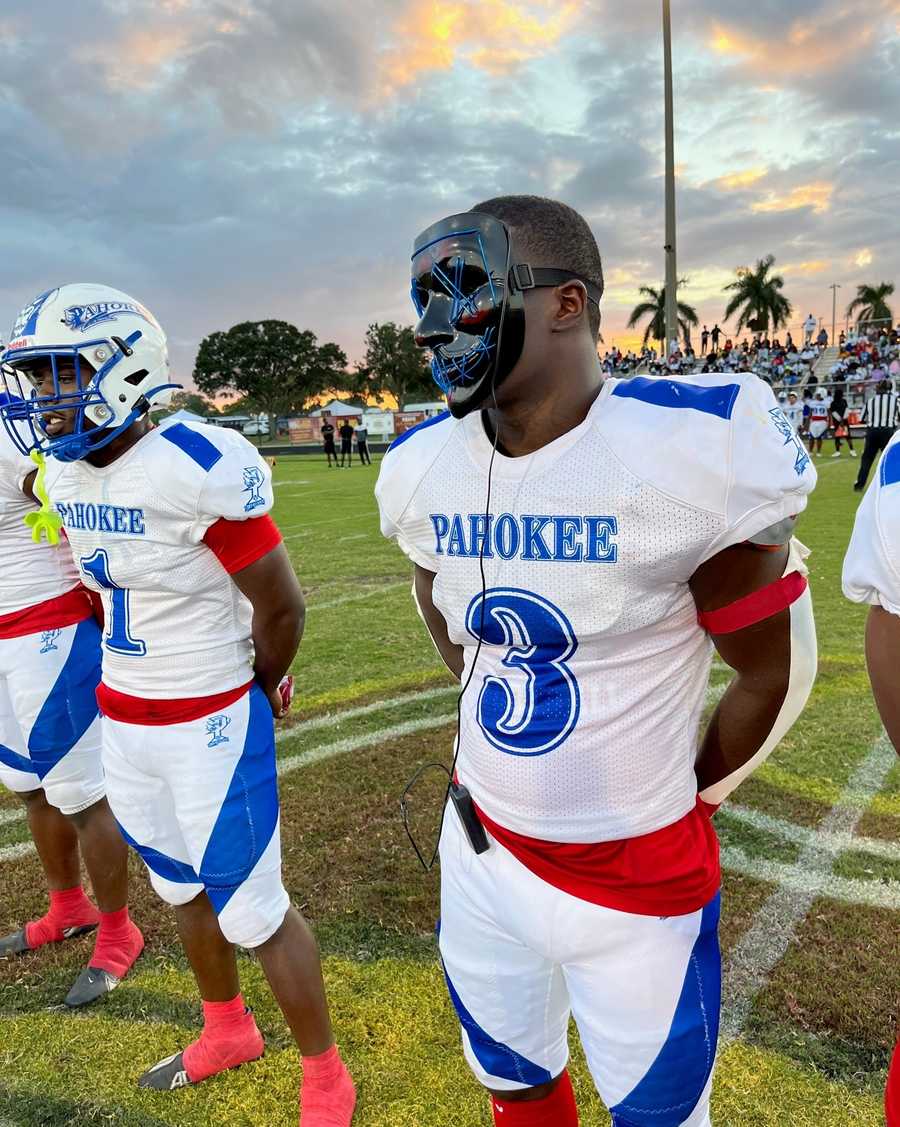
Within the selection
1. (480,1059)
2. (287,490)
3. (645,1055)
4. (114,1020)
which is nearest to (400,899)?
(114,1020)

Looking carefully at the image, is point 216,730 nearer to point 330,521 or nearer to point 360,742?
point 360,742

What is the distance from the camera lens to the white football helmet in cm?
198

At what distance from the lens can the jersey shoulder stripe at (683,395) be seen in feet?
4.19

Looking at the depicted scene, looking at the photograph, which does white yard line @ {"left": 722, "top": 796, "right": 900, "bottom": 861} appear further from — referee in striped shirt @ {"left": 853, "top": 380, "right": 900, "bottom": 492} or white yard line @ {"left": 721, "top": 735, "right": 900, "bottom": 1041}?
referee in striped shirt @ {"left": 853, "top": 380, "right": 900, "bottom": 492}

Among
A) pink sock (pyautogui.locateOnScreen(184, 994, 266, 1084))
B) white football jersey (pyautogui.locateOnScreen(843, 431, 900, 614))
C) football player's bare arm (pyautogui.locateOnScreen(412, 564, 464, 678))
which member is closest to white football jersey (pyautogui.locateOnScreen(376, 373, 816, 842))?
white football jersey (pyautogui.locateOnScreen(843, 431, 900, 614))

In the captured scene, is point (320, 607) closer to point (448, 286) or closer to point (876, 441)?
point (448, 286)

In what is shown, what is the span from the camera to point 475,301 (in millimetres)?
1344

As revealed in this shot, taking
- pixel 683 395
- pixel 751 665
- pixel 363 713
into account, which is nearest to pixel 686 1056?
pixel 751 665

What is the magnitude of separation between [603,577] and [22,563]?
219cm

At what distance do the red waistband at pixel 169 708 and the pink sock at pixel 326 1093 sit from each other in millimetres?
972

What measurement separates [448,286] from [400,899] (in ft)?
7.70

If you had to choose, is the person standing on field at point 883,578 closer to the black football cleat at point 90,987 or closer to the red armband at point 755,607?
the red armband at point 755,607

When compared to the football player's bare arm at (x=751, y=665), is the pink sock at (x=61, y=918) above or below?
below

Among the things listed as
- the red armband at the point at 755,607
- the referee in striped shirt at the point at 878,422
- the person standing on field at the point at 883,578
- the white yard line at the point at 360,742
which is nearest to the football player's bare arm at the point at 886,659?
the person standing on field at the point at 883,578
